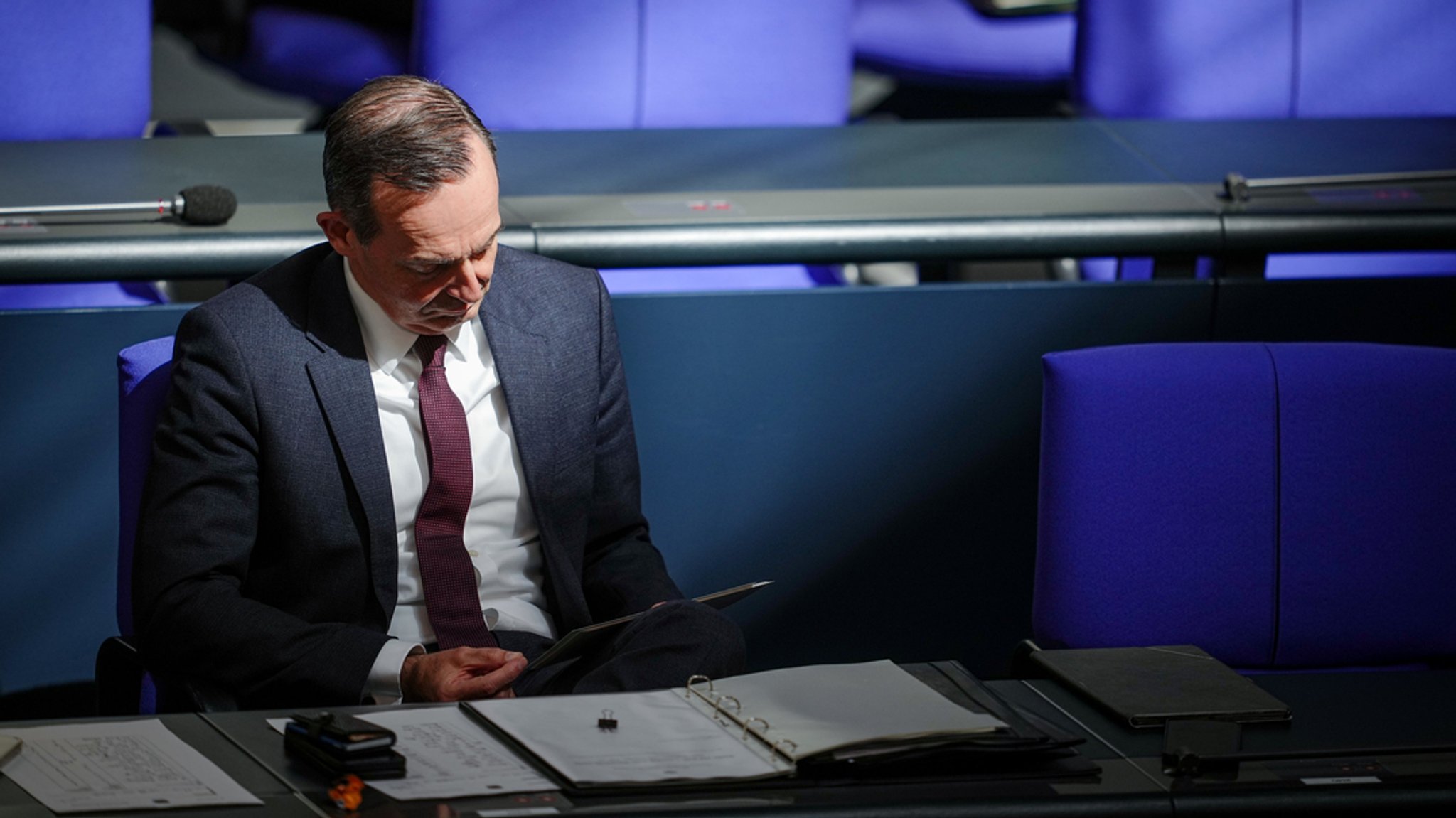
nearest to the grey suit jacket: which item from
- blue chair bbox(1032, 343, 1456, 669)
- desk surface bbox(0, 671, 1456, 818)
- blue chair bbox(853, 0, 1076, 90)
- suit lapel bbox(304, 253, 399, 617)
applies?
suit lapel bbox(304, 253, 399, 617)

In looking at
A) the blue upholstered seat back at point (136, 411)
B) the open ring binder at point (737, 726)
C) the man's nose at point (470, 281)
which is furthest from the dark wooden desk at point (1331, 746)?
the blue upholstered seat back at point (136, 411)

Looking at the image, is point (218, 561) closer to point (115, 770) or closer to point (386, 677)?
point (386, 677)

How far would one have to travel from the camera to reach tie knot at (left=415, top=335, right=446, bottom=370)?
6.19 feet

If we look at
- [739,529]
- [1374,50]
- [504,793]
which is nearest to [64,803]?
[504,793]

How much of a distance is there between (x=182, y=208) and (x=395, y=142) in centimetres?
65

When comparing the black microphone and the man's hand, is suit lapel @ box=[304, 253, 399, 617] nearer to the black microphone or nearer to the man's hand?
the man's hand

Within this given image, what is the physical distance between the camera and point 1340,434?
194 cm

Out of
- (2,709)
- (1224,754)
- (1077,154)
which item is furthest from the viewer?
(1077,154)

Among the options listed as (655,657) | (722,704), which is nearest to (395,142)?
(655,657)

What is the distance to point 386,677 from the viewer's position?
1729 millimetres

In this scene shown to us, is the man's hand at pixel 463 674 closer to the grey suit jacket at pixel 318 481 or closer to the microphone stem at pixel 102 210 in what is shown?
the grey suit jacket at pixel 318 481

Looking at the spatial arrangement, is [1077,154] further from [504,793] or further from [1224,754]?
[504,793]

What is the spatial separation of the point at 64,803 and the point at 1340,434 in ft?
4.55

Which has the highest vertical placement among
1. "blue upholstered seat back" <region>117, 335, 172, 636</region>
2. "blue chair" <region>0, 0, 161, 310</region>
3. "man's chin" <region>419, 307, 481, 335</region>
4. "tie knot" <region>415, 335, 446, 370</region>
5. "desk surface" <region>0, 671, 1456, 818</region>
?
"blue chair" <region>0, 0, 161, 310</region>
